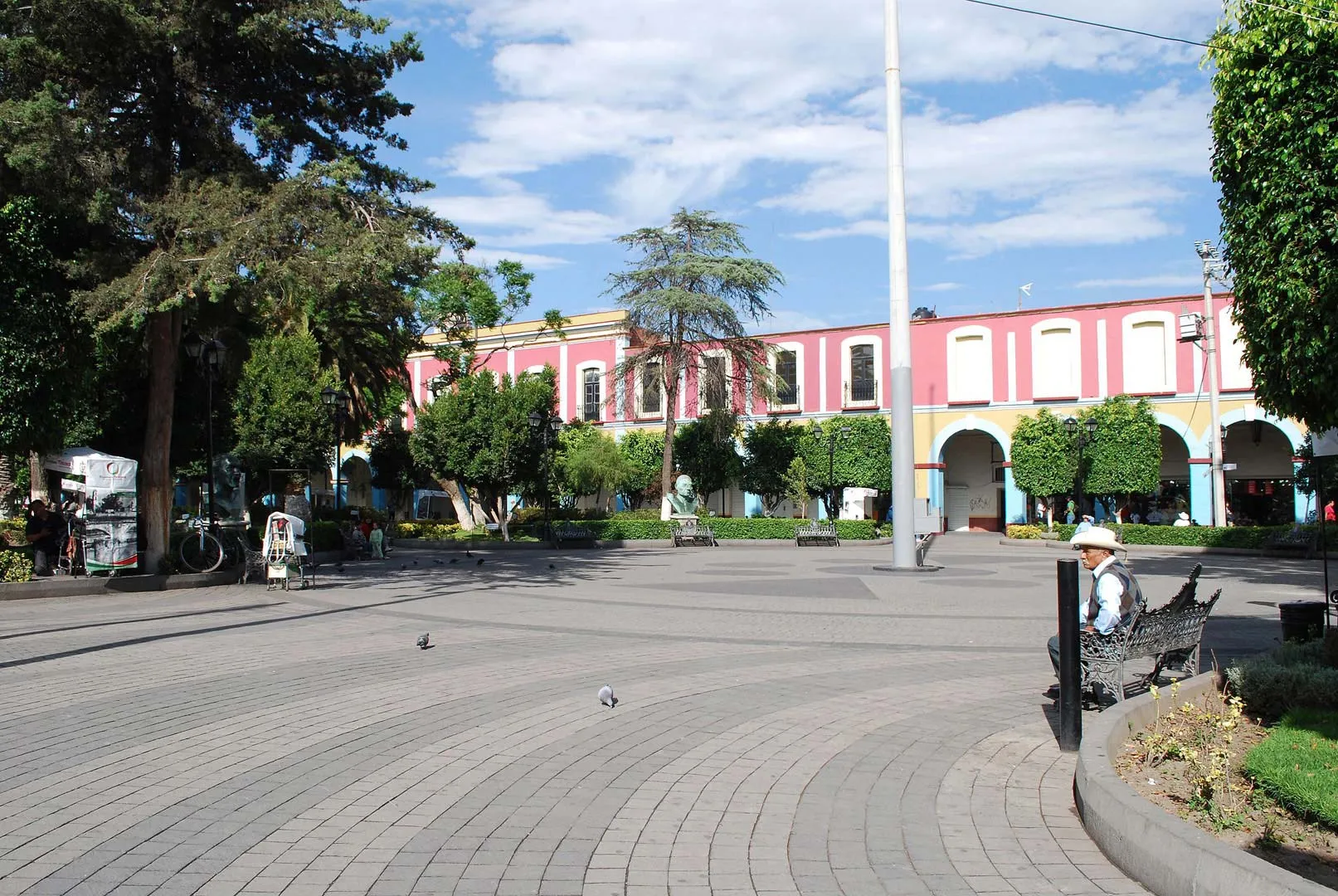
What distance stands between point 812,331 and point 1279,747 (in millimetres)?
43901

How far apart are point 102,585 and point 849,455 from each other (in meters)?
32.0

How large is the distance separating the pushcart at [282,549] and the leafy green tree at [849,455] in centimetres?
2835

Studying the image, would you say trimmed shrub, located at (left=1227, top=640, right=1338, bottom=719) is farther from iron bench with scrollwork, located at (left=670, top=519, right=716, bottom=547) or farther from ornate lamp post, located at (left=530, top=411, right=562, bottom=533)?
ornate lamp post, located at (left=530, top=411, right=562, bottom=533)

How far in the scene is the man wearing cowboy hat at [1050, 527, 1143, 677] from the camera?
7027 millimetres

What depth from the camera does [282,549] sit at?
17.1 m

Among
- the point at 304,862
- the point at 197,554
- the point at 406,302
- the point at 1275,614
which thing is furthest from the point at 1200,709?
the point at 197,554

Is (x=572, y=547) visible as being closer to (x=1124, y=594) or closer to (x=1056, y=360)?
(x=1056, y=360)

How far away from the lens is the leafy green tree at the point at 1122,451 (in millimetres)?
39094

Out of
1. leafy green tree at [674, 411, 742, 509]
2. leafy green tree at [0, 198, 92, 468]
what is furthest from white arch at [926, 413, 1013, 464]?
leafy green tree at [0, 198, 92, 468]

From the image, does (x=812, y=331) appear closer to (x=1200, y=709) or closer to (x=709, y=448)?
(x=709, y=448)

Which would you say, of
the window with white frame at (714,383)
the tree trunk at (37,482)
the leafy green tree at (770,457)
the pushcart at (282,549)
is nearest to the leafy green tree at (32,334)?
the pushcart at (282,549)

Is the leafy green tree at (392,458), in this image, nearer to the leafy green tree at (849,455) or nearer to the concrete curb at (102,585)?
the leafy green tree at (849,455)

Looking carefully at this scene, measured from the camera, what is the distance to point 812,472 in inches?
1703

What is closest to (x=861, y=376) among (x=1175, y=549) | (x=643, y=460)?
(x=643, y=460)
